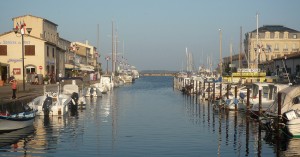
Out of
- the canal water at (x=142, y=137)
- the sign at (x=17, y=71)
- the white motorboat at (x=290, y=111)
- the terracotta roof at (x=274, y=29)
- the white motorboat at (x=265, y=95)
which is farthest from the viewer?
the terracotta roof at (x=274, y=29)

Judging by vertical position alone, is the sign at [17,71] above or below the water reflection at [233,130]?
above

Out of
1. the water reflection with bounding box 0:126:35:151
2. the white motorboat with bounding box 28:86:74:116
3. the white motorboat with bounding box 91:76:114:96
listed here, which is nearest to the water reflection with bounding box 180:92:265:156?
the water reflection with bounding box 0:126:35:151

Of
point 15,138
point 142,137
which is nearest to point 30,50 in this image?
point 15,138

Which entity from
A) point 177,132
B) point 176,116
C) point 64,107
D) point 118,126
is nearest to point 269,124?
point 177,132

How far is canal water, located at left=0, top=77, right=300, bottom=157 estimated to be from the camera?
25.4 metres

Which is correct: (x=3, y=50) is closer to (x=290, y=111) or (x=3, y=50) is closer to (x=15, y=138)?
(x=15, y=138)

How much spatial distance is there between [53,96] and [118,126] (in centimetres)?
1029

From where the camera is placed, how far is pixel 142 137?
99.5ft

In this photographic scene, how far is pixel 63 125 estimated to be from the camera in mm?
35656

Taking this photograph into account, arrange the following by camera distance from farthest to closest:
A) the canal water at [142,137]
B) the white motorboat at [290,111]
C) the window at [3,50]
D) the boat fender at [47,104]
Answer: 1. the window at [3,50]
2. the boat fender at [47,104]
3. the white motorboat at [290,111]
4. the canal water at [142,137]

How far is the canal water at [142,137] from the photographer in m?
25.4

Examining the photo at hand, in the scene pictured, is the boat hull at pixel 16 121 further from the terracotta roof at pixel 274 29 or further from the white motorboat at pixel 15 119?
the terracotta roof at pixel 274 29

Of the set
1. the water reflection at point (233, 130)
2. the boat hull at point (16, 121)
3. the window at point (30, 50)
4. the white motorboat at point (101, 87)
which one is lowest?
the water reflection at point (233, 130)

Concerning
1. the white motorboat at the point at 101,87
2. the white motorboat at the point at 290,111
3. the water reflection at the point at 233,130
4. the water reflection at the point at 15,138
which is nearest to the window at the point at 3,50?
the white motorboat at the point at 101,87
